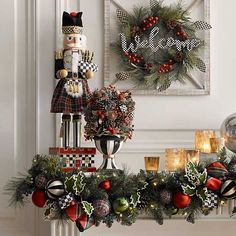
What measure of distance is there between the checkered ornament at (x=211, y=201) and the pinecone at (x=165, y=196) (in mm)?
125

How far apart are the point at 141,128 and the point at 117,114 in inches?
15.6

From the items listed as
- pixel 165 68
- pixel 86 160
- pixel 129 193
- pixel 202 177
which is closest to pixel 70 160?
pixel 86 160

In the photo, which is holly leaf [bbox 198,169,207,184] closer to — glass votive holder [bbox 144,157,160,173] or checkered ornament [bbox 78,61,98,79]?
glass votive holder [bbox 144,157,160,173]

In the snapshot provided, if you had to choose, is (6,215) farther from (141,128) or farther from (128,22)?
(128,22)

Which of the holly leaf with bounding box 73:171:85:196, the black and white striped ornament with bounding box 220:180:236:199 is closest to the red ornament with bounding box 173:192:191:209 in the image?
the black and white striped ornament with bounding box 220:180:236:199

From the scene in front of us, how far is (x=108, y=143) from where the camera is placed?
87.0 inches

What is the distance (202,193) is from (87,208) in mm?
411

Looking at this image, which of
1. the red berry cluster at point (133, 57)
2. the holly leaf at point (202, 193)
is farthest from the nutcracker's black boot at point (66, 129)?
the holly leaf at point (202, 193)

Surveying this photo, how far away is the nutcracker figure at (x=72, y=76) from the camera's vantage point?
2.33 meters

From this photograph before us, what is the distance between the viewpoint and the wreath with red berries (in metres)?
2.53

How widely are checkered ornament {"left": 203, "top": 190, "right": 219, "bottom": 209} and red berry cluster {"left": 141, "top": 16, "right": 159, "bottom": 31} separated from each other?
831 mm

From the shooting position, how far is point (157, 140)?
2557 millimetres

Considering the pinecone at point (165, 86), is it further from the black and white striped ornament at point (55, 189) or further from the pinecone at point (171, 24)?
the black and white striped ornament at point (55, 189)

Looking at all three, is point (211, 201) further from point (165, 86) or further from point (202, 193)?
point (165, 86)
